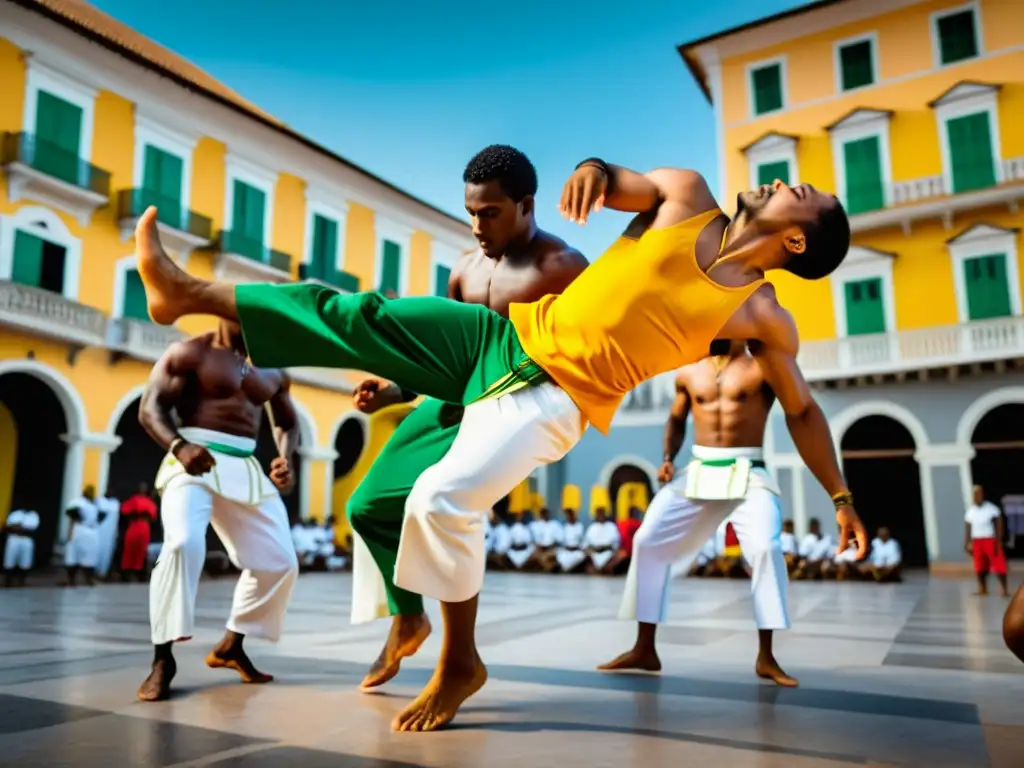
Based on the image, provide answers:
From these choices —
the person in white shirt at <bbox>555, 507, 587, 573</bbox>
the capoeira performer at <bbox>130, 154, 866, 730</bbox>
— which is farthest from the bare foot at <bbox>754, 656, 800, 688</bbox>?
the person in white shirt at <bbox>555, 507, 587, 573</bbox>

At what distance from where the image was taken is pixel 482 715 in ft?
10.2

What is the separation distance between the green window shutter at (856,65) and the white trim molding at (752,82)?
1435 millimetres

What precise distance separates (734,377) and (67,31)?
17662 mm

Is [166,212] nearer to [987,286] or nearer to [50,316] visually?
[50,316]

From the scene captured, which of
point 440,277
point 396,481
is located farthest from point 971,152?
point 396,481

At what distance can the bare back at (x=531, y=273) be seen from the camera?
352 cm

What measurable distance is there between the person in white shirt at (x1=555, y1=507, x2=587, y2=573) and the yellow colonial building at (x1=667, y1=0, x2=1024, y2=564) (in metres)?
5.72

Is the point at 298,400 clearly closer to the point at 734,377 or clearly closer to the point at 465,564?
the point at 734,377

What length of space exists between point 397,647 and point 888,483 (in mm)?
21463

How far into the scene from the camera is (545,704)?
3.31 meters

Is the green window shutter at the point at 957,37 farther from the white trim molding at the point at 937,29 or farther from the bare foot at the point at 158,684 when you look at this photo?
the bare foot at the point at 158,684

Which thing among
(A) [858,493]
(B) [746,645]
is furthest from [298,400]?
(B) [746,645]

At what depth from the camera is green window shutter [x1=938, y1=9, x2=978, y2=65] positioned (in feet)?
67.1

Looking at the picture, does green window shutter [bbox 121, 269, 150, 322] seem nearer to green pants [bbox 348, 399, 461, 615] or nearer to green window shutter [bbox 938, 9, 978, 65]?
green pants [bbox 348, 399, 461, 615]
